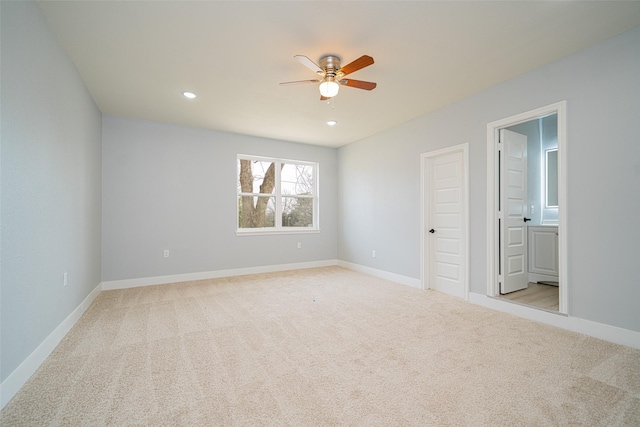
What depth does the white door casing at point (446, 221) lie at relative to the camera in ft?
12.6

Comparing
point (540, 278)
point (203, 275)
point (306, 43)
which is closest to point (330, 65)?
point (306, 43)

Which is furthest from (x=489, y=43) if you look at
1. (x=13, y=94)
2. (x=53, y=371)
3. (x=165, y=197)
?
(x=165, y=197)

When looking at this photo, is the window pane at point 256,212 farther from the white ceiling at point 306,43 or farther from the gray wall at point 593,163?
the gray wall at point 593,163

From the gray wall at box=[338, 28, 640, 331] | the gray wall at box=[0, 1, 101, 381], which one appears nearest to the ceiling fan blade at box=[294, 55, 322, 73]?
the gray wall at box=[0, 1, 101, 381]

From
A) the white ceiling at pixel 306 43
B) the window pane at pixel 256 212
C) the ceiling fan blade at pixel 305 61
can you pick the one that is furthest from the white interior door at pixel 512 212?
the window pane at pixel 256 212

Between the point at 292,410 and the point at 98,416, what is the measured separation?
3.59ft

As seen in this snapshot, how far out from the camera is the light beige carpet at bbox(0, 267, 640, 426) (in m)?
1.60

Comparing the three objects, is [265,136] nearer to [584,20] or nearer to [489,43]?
[489,43]

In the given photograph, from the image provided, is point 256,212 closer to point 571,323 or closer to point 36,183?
point 36,183

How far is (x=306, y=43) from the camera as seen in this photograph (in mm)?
2525

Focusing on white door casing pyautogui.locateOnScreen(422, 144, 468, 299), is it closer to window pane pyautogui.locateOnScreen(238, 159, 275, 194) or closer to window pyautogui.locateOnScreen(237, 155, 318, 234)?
window pyautogui.locateOnScreen(237, 155, 318, 234)

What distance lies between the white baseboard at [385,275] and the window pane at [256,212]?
6.04 feet

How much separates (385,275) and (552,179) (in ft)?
11.0

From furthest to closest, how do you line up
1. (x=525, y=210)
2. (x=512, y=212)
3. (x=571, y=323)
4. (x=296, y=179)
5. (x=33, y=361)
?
1. (x=296, y=179)
2. (x=525, y=210)
3. (x=512, y=212)
4. (x=571, y=323)
5. (x=33, y=361)
